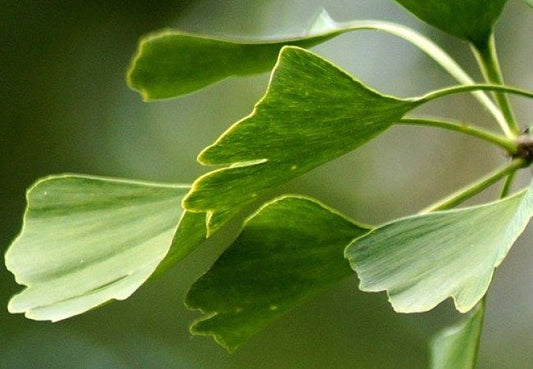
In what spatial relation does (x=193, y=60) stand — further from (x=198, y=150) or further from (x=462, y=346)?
(x=198, y=150)

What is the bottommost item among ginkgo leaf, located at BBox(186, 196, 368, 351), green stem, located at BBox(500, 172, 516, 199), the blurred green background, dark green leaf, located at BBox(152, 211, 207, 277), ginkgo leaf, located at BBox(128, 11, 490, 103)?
the blurred green background

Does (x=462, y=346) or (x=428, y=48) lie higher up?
(x=428, y=48)

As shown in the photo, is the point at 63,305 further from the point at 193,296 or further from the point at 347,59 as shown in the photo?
the point at 347,59

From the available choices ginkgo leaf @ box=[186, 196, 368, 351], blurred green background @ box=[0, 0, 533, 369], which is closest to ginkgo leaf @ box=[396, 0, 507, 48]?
ginkgo leaf @ box=[186, 196, 368, 351]

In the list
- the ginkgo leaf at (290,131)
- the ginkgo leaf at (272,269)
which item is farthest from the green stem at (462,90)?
the ginkgo leaf at (272,269)

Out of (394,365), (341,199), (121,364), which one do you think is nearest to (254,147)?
(394,365)

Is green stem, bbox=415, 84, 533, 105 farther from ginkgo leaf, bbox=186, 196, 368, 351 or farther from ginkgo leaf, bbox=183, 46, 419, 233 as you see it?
ginkgo leaf, bbox=186, 196, 368, 351

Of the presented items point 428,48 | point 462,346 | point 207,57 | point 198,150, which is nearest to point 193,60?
point 207,57
